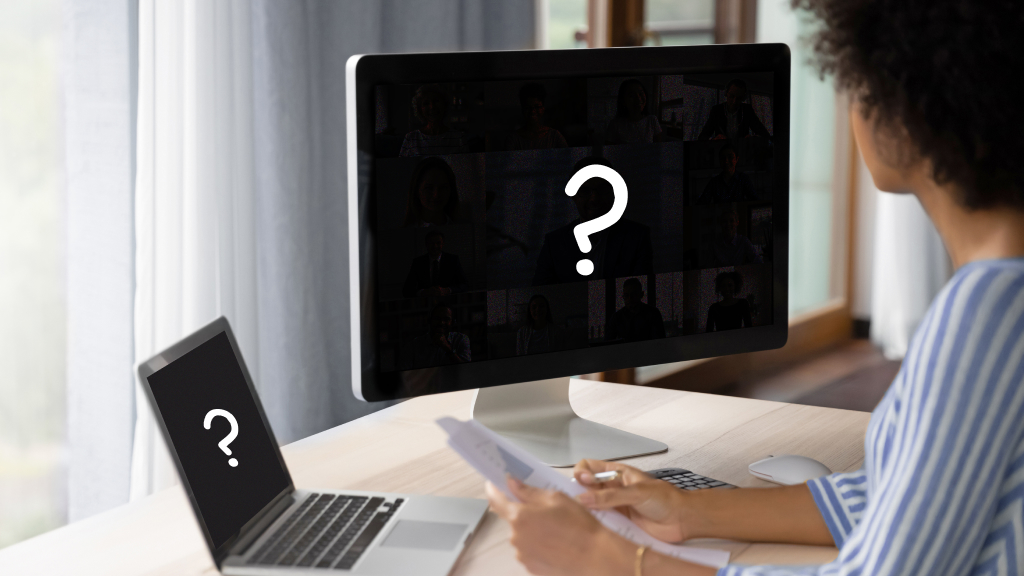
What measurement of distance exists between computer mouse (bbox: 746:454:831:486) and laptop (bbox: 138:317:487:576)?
0.34 meters

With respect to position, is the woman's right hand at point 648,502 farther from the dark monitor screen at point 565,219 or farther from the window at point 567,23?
the window at point 567,23

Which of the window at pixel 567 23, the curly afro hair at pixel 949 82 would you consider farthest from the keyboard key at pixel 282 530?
the window at pixel 567 23

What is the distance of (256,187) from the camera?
1604 mm

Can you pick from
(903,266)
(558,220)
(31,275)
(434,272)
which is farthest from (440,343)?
(903,266)

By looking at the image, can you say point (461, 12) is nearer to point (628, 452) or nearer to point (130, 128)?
point (130, 128)

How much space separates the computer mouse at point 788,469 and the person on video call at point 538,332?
0.27 meters

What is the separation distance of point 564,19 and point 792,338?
2.09 meters

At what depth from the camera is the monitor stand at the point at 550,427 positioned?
1.17 meters

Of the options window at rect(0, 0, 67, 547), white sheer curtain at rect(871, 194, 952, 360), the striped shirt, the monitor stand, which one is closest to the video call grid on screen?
the monitor stand

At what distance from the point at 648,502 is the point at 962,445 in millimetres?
367

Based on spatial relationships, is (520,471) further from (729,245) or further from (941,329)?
(729,245)

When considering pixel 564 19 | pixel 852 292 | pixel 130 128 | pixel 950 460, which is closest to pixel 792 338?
pixel 852 292

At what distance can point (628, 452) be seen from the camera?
1.17m

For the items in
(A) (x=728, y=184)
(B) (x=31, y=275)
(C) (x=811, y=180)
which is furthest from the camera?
(C) (x=811, y=180)
